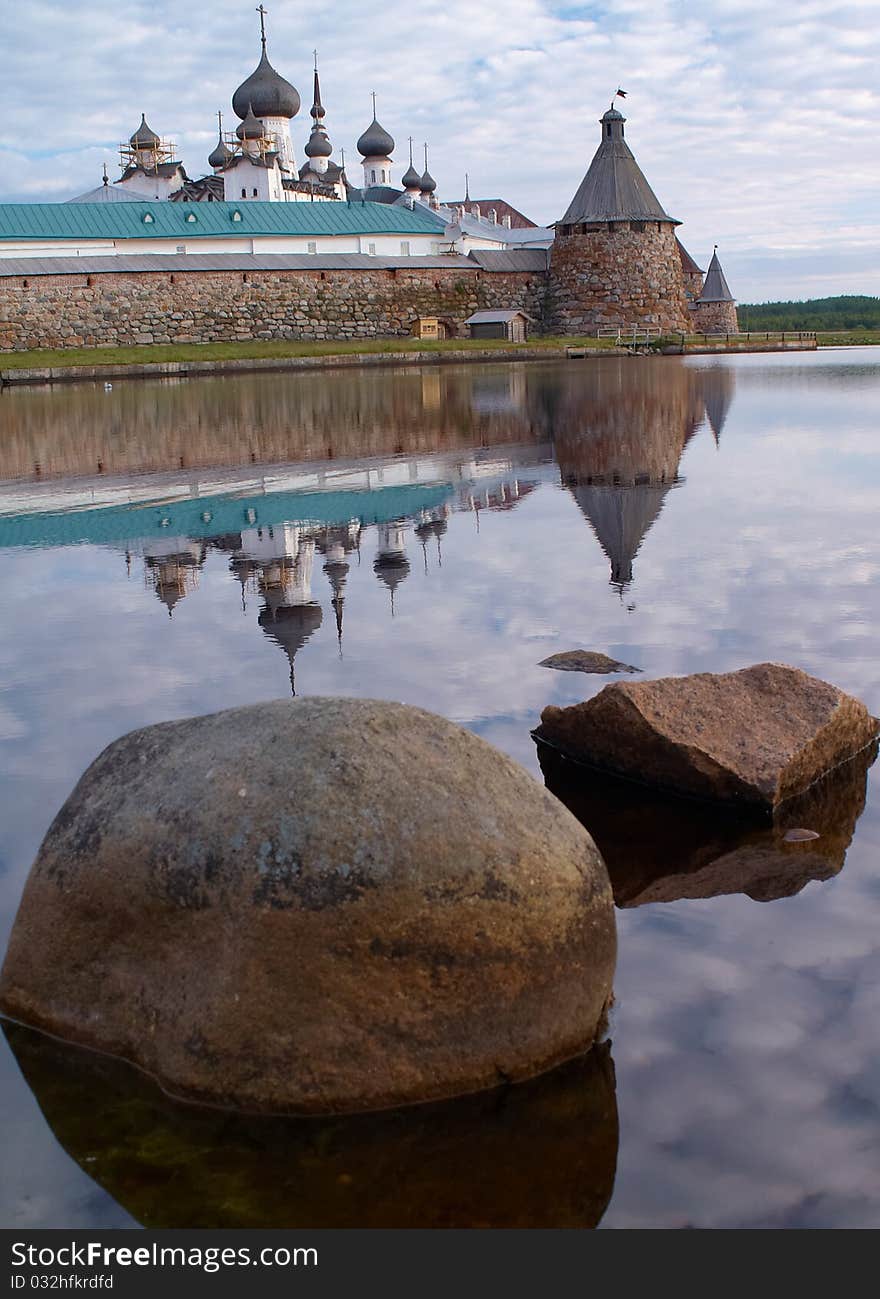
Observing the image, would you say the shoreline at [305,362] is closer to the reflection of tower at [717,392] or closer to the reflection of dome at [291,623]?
the reflection of tower at [717,392]

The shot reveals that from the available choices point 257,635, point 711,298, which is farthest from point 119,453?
point 711,298

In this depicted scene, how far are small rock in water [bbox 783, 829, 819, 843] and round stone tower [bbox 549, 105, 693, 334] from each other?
58530mm

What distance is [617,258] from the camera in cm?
6109

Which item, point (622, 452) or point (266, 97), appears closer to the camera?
point (622, 452)

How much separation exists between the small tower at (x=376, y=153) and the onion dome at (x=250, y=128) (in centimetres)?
1589

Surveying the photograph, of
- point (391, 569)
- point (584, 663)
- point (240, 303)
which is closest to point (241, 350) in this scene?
point (240, 303)

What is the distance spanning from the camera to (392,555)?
10453 millimetres

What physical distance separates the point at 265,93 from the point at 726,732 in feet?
224

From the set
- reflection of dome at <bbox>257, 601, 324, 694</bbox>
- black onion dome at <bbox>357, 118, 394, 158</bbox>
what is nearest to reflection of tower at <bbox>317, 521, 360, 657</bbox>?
reflection of dome at <bbox>257, 601, 324, 694</bbox>

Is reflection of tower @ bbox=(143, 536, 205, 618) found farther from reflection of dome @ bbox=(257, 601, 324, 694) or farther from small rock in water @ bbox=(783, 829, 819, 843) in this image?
small rock in water @ bbox=(783, 829, 819, 843)

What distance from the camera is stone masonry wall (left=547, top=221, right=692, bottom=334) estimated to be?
61.1 metres

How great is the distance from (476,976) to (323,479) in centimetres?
1178

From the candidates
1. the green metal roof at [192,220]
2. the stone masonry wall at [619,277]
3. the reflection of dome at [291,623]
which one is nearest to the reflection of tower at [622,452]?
the reflection of dome at [291,623]

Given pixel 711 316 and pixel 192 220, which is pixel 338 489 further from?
pixel 711 316
